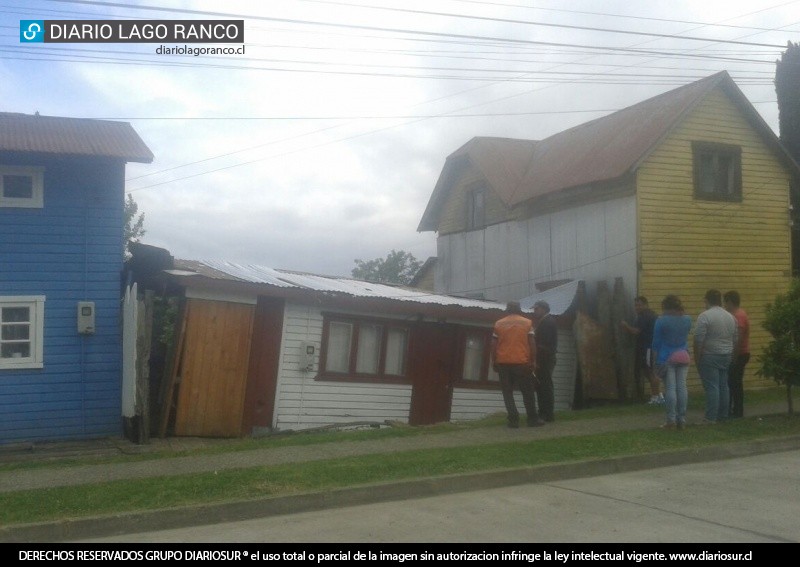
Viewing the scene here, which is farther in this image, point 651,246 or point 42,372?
point 651,246

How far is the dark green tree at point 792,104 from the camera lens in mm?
22953

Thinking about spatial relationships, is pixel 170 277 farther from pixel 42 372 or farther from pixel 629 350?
pixel 629 350

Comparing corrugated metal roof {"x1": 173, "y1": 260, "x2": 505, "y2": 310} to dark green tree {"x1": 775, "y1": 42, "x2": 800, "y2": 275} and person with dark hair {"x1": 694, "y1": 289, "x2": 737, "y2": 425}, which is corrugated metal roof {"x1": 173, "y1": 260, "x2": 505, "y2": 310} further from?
dark green tree {"x1": 775, "y1": 42, "x2": 800, "y2": 275}

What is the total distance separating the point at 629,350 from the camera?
1680 centimetres

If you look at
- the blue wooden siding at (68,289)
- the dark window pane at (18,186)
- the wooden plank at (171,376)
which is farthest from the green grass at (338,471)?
the dark window pane at (18,186)

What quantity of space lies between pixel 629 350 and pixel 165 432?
8.56 metres

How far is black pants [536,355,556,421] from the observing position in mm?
12805

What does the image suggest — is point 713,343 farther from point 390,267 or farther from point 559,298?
→ point 390,267

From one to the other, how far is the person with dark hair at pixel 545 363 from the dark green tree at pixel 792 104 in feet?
41.4

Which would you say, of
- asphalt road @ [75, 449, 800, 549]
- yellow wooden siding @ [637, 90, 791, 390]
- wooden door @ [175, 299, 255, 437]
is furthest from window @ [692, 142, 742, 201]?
asphalt road @ [75, 449, 800, 549]

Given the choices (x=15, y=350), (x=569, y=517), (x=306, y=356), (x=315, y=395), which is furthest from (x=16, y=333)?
(x=569, y=517)

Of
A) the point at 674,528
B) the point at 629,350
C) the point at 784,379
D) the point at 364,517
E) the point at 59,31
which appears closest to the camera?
the point at 674,528
